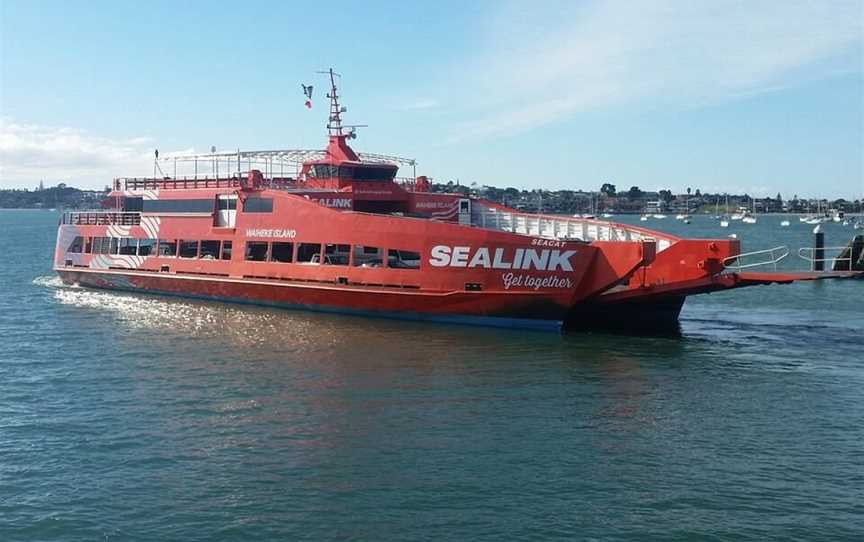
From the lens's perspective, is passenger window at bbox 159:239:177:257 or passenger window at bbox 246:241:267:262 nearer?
passenger window at bbox 246:241:267:262

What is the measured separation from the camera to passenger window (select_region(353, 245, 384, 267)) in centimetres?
2684

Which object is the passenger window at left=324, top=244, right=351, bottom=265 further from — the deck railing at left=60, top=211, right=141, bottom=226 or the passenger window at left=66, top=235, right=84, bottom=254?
the passenger window at left=66, top=235, right=84, bottom=254

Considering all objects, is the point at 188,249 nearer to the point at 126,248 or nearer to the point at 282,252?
the point at 126,248

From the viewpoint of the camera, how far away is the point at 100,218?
A: 1473 inches

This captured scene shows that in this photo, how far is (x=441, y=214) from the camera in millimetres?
32438

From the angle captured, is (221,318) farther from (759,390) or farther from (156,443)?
(759,390)

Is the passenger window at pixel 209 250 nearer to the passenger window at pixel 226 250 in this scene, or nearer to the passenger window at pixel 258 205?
the passenger window at pixel 226 250

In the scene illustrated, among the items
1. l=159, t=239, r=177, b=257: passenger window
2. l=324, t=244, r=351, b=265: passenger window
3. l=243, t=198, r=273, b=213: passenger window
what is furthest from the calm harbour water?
l=159, t=239, r=177, b=257: passenger window

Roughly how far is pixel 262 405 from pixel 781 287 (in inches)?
1187

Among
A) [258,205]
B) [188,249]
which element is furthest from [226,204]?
[188,249]

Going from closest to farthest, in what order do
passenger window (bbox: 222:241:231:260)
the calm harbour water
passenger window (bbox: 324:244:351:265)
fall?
1. the calm harbour water
2. passenger window (bbox: 324:244:351:265)
3. passenger window (bbox: 222:241:231:260)

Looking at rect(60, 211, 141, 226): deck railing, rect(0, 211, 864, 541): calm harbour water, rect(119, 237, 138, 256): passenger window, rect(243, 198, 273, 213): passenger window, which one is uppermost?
rect(243, 198, 273, 213): passenger window

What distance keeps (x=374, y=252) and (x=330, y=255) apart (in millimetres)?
1543

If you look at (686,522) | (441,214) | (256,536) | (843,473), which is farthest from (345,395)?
(441,214)
